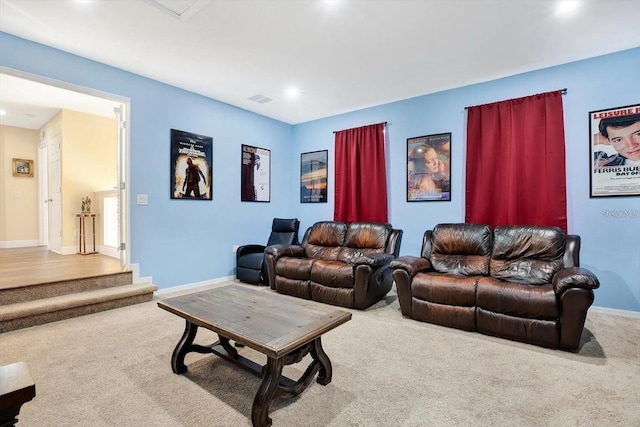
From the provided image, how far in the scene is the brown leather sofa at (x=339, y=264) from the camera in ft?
11.6

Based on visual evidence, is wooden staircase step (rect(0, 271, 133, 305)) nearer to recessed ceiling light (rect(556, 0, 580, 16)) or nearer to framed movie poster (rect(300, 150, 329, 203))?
framed movie poster (rect(300, 150, 329, 203))

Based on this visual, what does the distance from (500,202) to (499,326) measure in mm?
1678

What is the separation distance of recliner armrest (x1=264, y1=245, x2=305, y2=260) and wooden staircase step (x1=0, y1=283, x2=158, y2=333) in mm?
1490

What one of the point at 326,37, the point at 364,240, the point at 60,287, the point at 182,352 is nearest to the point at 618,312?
the point at 364,240

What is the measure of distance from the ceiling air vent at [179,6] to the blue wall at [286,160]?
61.5 inches

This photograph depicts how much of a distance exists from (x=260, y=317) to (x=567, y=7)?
338 centimetres

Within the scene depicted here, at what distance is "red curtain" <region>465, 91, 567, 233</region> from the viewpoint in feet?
11.3

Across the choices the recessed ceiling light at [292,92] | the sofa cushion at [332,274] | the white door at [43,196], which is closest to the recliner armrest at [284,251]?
the sofa cushion at [332,274]

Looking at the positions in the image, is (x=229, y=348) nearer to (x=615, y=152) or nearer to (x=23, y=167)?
(x=615, y=152)

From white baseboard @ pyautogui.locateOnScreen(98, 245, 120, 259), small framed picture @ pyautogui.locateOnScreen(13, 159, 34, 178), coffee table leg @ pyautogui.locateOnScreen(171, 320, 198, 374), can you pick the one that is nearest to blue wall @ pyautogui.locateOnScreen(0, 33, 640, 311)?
white baseboard @ pyautogui.locateOnScreen(98, 245, 120, 259)

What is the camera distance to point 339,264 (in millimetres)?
3768

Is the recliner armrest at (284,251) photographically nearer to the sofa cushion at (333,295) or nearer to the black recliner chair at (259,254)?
the black recliner chair at (259,254)

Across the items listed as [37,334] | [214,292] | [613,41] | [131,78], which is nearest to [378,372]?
[214,292]

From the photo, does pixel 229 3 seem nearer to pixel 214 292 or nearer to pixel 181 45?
pixel 181 45
